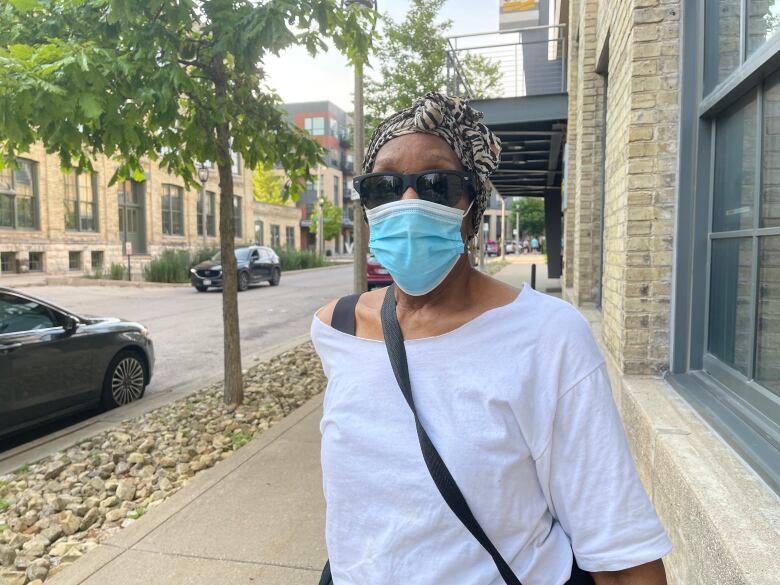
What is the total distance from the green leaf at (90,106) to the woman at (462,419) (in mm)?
3057

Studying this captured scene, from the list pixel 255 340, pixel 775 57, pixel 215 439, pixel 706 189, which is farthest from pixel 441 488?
pixel 255 340

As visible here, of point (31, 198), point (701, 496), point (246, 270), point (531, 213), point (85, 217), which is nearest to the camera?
point (701, 496)

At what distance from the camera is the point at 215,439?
5320 millimetres

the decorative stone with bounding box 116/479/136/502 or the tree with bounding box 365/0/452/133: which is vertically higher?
the tree with bounding box 365/0/452/133

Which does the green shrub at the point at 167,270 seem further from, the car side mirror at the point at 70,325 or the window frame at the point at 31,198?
the car side mirror at the point at 70,325

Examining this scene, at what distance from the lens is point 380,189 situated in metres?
1.44

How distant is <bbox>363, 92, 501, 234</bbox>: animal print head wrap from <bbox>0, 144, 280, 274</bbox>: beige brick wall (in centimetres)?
2404

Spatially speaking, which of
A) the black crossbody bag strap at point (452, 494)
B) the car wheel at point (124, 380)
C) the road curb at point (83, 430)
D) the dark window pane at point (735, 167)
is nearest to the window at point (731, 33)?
the dark window pane at point (735, 167)

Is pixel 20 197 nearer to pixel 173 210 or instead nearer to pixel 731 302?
pixel 173 210

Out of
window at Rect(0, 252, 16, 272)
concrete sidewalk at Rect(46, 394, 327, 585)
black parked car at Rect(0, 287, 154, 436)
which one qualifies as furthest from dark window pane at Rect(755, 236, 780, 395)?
window at Rect(0, 252, 16, 272)

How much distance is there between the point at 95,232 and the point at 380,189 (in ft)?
110

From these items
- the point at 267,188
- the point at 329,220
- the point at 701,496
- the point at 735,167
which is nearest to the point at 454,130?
the point at 701,496

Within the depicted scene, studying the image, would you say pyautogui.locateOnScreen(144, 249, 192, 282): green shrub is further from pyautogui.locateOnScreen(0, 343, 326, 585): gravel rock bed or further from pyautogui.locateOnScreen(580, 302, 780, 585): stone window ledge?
pyautogui.locateOnScreen(580, 302, 780, 585): stone window ledge

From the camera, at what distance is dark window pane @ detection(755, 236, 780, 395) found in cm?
214
